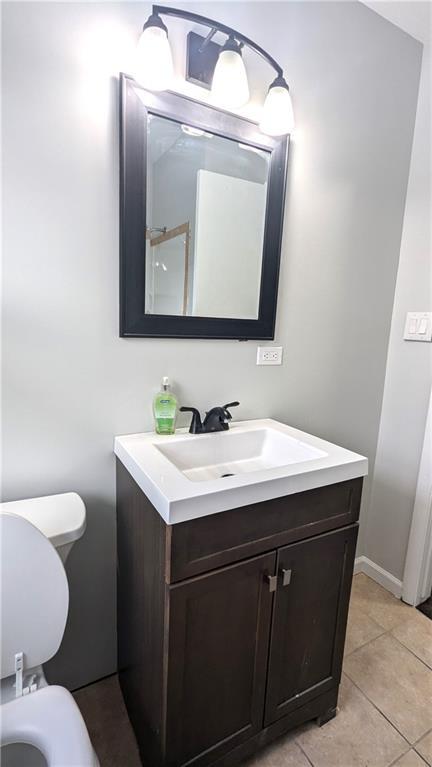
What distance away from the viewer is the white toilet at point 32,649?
30.7 inches

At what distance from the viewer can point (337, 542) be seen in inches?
44.7

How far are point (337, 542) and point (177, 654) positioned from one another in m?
0.56

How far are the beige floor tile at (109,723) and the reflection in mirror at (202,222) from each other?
55.0 inches

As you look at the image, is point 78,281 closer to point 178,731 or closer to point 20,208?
point 20,208

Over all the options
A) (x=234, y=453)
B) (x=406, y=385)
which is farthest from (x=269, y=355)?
(x=406, y=385)

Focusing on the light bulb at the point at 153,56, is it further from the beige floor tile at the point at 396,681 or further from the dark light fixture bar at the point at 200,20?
the beige floor tile at the point at 396,681

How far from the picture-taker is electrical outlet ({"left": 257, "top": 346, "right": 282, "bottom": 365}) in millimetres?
1493

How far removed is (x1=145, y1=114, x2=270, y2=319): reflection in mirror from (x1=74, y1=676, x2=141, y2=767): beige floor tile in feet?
4.59

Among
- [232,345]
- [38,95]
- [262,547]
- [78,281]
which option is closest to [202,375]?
[232,345]

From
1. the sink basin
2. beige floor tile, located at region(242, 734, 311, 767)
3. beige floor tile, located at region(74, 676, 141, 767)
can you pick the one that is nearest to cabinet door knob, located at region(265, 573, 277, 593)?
the sink basin

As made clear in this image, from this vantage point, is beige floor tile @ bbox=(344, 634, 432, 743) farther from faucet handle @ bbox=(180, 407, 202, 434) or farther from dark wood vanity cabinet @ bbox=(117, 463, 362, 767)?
faucet handle @ bbox=(180, 407, 202, 434)

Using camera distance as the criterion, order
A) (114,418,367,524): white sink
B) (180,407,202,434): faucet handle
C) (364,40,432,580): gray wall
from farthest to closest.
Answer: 1. (364,40,432,580): gray wall
2. (180,407,202,434): faucet handle
3. (114,418,367,524): white sink

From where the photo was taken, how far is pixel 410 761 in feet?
3.75

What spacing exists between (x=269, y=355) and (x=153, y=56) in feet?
3.37
